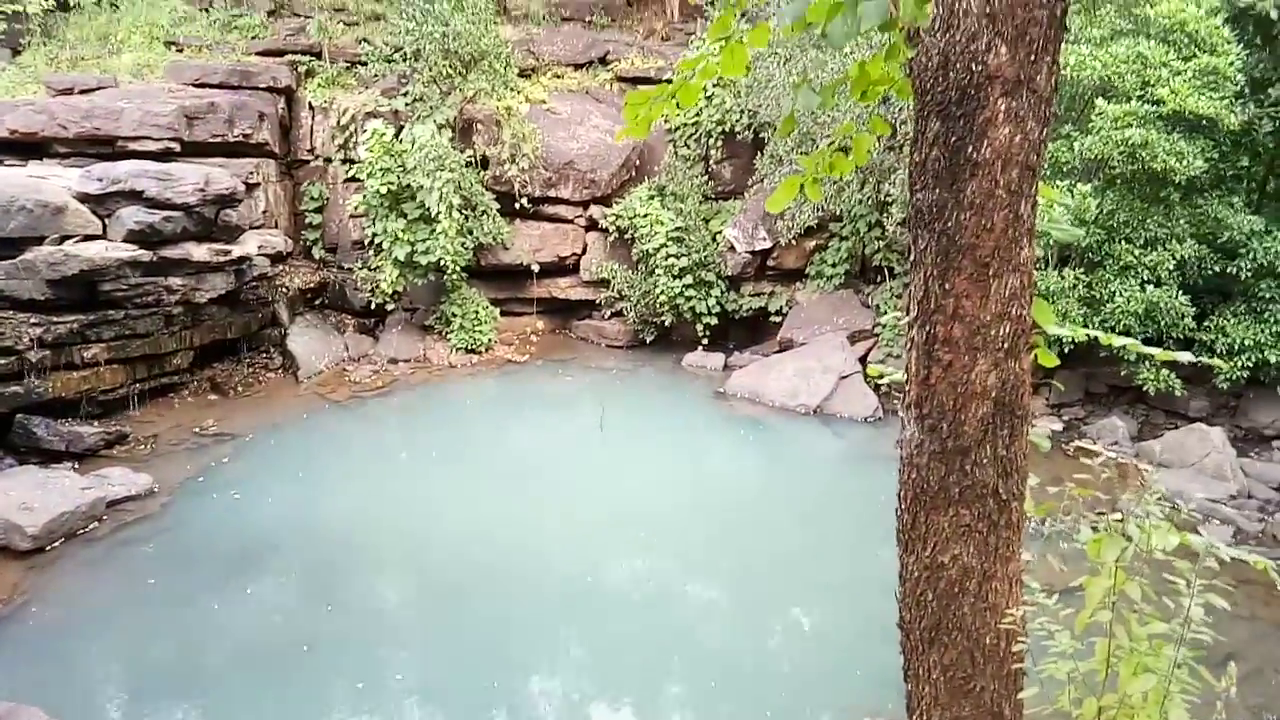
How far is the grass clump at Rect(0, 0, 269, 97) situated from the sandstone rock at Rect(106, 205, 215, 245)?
7.84 feet

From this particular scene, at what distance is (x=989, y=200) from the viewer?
1.46 m

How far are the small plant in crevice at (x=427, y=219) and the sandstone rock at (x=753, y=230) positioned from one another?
1980 millimetres

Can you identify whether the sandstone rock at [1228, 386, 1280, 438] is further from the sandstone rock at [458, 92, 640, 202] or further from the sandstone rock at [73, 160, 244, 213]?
the sandstone rock at [73, 160, 244, 213]

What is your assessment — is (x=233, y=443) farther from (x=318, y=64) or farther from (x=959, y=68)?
(x=959, y=68)

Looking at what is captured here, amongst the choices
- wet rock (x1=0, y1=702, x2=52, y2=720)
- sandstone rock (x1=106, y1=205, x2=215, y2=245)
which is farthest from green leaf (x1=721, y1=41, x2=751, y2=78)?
A: sandstone rock (x1=106, y1=205, x2=215, y2=245)

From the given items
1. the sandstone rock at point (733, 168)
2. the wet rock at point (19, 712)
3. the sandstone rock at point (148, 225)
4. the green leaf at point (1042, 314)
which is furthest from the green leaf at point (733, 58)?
the sandstone rock at point (733, 168)

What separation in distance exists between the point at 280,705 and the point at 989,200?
334cm

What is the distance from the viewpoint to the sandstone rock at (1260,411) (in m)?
6.32

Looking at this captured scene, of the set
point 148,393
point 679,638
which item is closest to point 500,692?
point 679,638

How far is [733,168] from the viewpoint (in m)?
8.41

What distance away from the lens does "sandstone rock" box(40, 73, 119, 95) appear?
745 cm

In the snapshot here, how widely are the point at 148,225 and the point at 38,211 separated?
0.60 metres

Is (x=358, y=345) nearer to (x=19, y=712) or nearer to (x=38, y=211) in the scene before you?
(x=38, y=211)

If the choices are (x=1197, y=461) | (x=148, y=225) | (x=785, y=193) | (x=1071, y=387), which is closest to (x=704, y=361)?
(x=1071, y=387)
